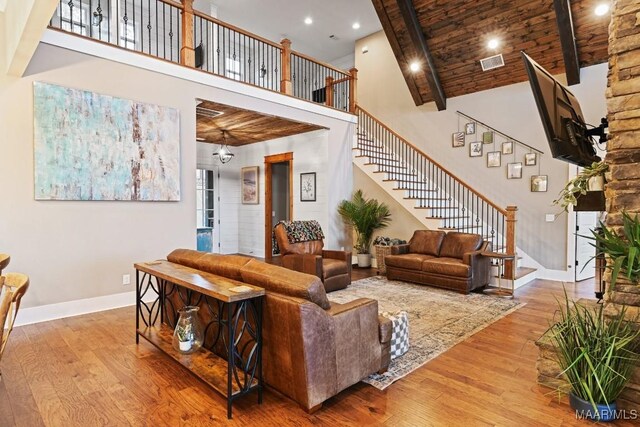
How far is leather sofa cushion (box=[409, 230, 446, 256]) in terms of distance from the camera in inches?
233

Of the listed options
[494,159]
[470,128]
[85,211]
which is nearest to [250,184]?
[85,211]

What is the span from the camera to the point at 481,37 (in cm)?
640

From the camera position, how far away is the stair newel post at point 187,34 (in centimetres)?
470

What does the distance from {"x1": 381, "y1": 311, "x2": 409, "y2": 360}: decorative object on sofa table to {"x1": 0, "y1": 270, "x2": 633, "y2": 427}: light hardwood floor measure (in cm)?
Answer: 24

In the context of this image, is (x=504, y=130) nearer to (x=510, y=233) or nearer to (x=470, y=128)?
(x=470, y=128)

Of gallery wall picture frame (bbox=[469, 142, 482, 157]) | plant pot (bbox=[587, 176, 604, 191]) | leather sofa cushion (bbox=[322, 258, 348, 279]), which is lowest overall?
leather sofa cushion (bbox=[322, 258, 348, 279])

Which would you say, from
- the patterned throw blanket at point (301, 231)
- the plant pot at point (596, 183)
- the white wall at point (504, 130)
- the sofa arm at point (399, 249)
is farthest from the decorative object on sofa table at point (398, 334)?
the white wall at point (504, 130)

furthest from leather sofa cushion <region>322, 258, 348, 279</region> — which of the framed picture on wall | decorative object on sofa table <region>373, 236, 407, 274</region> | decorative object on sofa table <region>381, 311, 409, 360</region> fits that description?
the framed picture on wall

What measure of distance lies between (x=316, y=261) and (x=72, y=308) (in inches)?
115

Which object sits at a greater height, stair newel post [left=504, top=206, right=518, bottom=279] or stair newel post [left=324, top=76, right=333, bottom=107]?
stair newel post [left=324, top=76, right=333, bottom=107]

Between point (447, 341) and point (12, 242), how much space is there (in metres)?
4.44

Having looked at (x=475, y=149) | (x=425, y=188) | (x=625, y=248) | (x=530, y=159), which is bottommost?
(x=625, y=248)

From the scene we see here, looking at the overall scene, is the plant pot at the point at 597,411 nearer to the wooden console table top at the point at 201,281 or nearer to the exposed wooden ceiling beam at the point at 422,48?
the wooden console table top at the point at 201,281

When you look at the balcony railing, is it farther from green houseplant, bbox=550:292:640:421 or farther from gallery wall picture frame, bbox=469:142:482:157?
green houseplant, bbox=550:292:640:421
